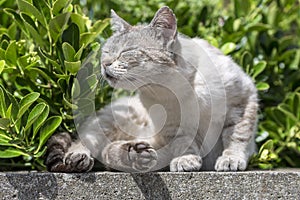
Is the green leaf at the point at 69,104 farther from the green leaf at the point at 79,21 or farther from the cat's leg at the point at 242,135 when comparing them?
the cat's leg at the point at 242,135

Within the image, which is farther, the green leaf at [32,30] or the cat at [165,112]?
the green leaf at [32,30]

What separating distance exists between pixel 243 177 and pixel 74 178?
586 millimetres

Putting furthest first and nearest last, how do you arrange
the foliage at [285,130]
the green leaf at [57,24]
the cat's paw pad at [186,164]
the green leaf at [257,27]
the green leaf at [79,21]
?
the green leaf at [257,27], the foliage at [285,130], the green leaf at [79,21], the green leaf at [57,24], the cat's paw pad at [186,164]

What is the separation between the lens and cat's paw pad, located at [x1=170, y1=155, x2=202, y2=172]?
1.80 m

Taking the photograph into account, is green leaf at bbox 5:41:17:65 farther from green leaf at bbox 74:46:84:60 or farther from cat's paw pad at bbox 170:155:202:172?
cat's paw pad at bbox 170:155:202:172

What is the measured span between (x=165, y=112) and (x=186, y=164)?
267mm

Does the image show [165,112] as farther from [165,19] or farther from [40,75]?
[40,75]

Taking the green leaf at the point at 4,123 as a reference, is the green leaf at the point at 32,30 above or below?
above

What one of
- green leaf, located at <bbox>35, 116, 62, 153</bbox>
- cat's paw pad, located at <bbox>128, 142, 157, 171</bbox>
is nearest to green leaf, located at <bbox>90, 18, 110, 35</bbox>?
green leaf, located at <bbox>35, 116, 62, 153</bbox>

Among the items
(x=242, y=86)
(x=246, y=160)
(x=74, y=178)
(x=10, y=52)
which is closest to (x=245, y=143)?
(x=246, y=160)

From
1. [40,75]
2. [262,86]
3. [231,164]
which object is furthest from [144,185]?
[262,86]

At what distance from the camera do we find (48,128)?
71.6 inches

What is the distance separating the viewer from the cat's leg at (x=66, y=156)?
5.80 ft

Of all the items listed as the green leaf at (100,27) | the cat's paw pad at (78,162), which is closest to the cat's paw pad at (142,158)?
the cat's paw pad at (78,162)
